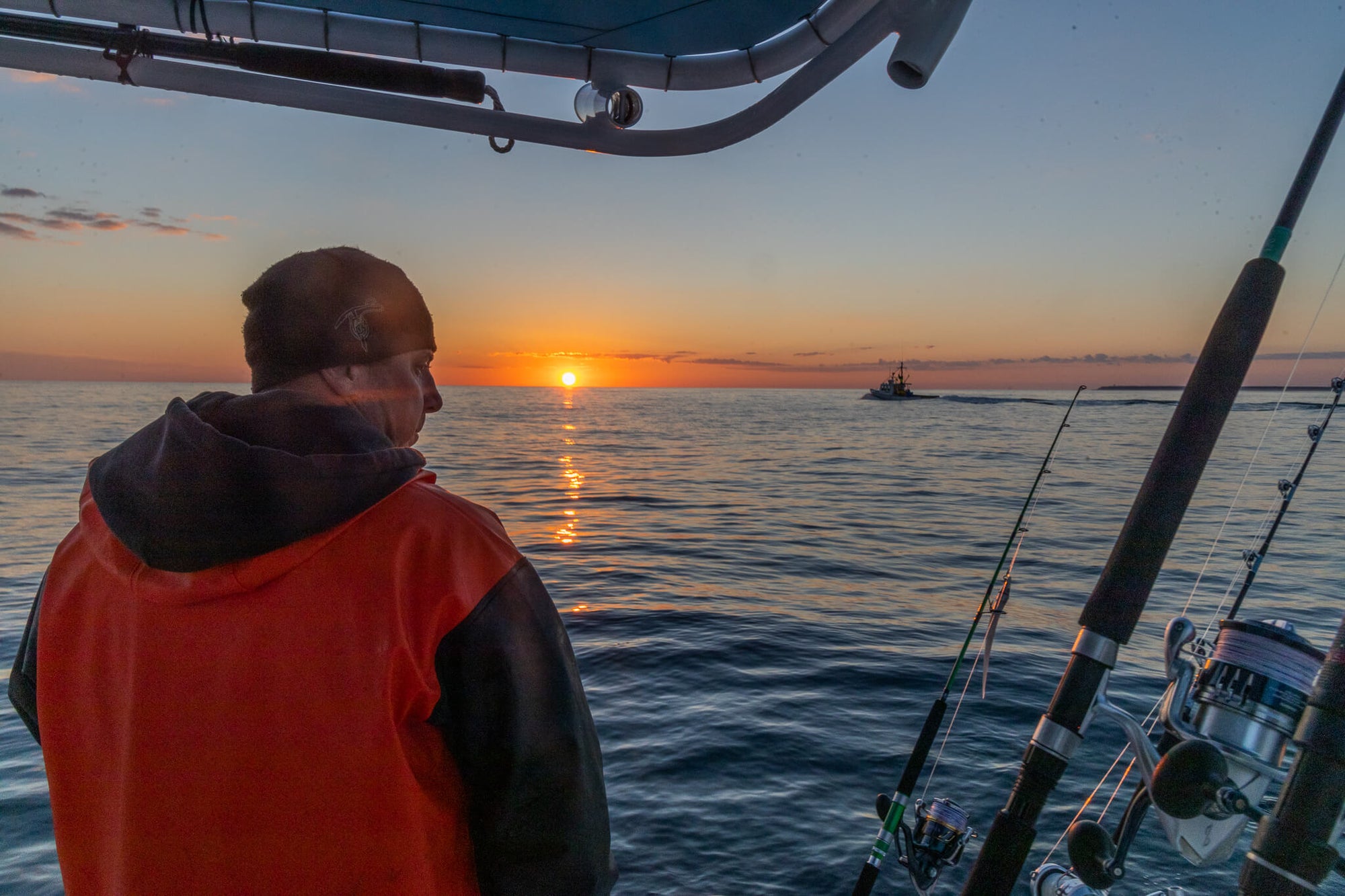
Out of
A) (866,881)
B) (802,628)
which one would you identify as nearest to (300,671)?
(866,881)

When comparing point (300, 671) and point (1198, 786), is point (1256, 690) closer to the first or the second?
point (1198, 786)

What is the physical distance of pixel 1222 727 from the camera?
7.02 feet

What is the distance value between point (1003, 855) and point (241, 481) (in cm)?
224

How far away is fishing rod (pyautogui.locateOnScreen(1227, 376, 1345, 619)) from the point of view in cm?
296

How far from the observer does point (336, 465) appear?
117cm

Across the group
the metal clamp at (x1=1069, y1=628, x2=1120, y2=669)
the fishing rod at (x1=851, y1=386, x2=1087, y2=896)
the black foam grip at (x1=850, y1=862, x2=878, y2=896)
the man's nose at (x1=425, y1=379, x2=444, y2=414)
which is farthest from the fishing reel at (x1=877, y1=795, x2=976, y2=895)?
the man's nose at (x1=425, y1=379, x2=444, y2=414)

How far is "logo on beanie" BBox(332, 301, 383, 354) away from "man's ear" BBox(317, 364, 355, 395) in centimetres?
5

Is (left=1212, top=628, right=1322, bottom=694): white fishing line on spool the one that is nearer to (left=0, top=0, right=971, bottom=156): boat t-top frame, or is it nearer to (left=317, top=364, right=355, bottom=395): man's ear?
(left=0, top=0, right=971, bottom=156): boat t-top frame

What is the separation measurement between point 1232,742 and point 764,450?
3965 centimetres

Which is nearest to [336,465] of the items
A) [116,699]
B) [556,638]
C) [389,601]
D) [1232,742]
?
[389,601]

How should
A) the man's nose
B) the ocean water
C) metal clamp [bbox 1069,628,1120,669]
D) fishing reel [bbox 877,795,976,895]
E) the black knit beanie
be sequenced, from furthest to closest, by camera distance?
the ocean water → fishing reel [bbox 877,795,976,895] → metal clamp [bbox 1069,628,1120,669] → the man's nose → the black knit beanie

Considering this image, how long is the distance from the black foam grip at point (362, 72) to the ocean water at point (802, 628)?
10.1 ft

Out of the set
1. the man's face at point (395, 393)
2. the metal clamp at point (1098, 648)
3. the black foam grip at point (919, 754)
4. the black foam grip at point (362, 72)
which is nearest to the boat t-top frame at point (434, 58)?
the black foam grip at point (362, 72)

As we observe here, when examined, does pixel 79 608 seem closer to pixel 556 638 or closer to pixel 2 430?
pixel 556 638
